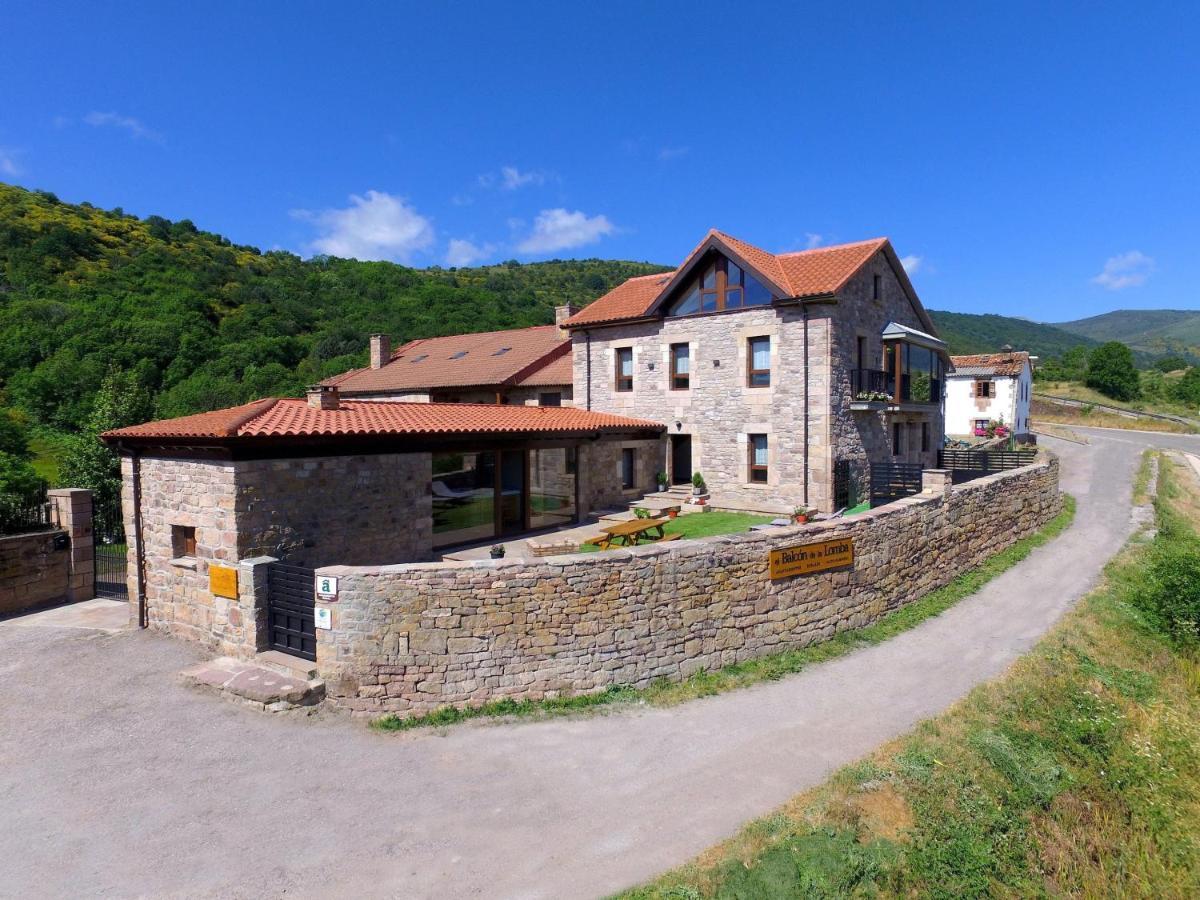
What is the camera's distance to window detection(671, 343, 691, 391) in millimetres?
21203

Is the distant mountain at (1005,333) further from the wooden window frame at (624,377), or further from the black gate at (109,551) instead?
the black gate at (109,551)

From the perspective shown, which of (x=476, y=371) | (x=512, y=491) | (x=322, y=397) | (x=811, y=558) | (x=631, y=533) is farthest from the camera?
(x=476, y=371)

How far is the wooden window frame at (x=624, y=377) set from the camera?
2238 centimetres

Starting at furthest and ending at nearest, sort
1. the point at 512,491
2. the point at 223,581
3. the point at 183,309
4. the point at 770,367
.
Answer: the point at 183,309, the point at 770,367, the point at 512,491, the point at 223,581

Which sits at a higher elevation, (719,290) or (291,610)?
(719,290)

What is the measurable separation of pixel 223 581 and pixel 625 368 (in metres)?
15.0

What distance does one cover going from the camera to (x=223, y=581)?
10.2 meters

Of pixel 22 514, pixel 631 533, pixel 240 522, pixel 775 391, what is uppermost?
pixel 775 391

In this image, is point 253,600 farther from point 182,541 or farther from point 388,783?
point 388,783

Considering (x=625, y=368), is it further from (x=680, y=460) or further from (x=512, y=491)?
(x=512, y=491)

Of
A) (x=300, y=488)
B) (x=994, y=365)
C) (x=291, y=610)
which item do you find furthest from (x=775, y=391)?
(x=994, y=365)

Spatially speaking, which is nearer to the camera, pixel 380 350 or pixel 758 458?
pixel 758 458

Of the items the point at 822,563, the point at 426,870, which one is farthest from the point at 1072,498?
the point at 426,870

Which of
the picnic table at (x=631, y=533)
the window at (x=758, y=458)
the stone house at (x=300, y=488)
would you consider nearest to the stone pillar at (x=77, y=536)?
the stone house at (x=300, y=488)
